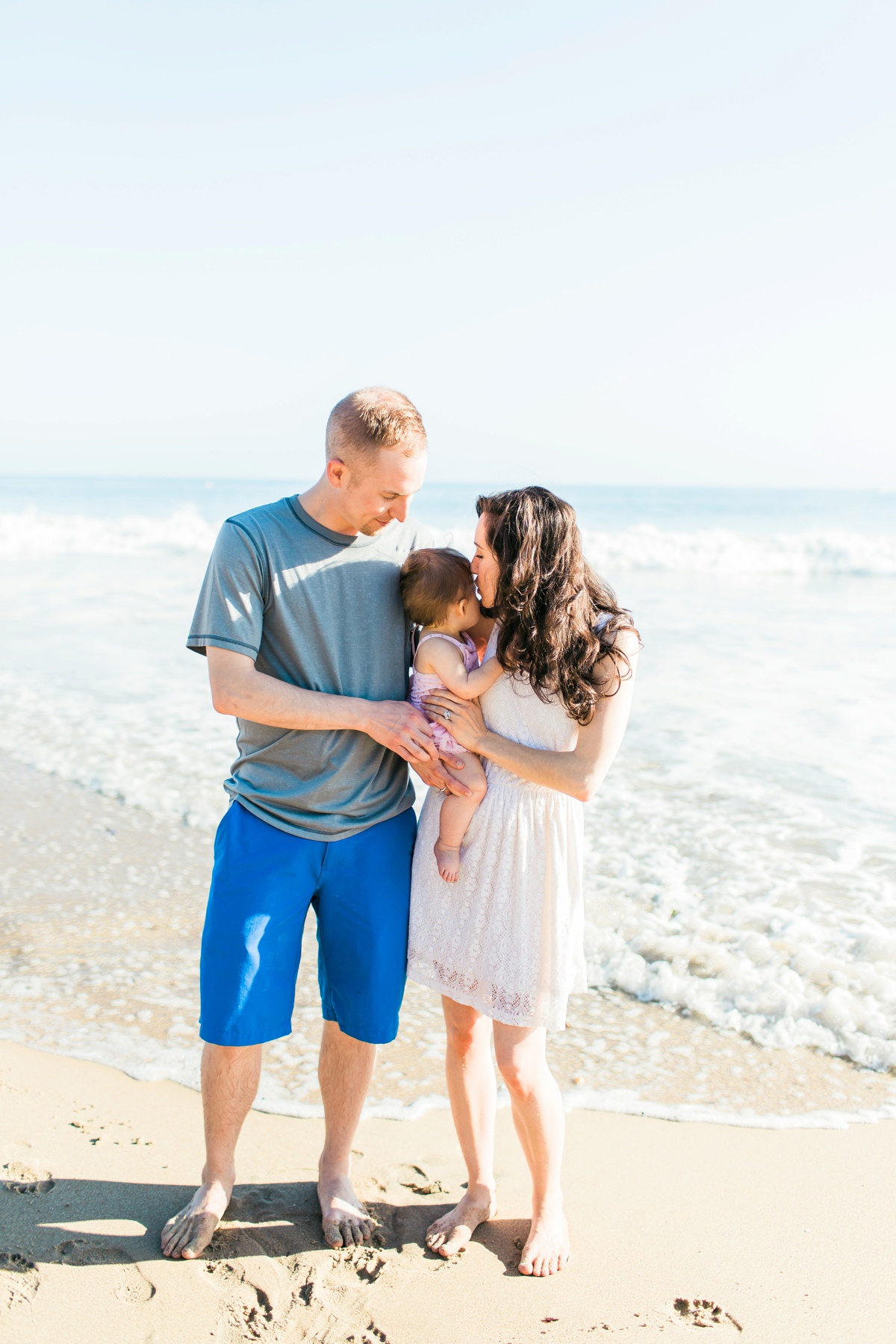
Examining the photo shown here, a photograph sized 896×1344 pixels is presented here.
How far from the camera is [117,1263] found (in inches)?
99.0

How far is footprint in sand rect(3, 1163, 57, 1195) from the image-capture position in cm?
277

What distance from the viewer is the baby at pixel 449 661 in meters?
2.61

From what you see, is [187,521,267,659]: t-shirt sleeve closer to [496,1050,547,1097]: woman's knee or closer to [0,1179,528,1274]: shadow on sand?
[496,1050,547,1097]: woman's knee

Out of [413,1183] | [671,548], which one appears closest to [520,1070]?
[413,1183]

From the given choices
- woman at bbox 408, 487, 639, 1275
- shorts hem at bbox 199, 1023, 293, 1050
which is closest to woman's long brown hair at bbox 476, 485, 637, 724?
woman at bbox 408, 487, 639, 1275

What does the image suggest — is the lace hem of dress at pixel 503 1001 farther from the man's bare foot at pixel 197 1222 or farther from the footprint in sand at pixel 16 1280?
the footprint in sand at pixel 16 1280

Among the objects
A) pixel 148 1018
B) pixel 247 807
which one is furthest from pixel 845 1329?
pixel 148 1018

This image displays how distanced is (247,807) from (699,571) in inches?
789

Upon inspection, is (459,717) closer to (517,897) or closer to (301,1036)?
(517,897)

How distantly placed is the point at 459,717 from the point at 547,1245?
1411 mm

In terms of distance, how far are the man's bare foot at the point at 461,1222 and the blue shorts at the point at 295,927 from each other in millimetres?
510

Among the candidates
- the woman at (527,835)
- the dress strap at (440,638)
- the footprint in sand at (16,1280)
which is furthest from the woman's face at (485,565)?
the footprint in sand at (16,1280)

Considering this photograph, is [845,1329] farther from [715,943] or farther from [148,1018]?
[148,1018]

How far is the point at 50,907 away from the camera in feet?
15.5
